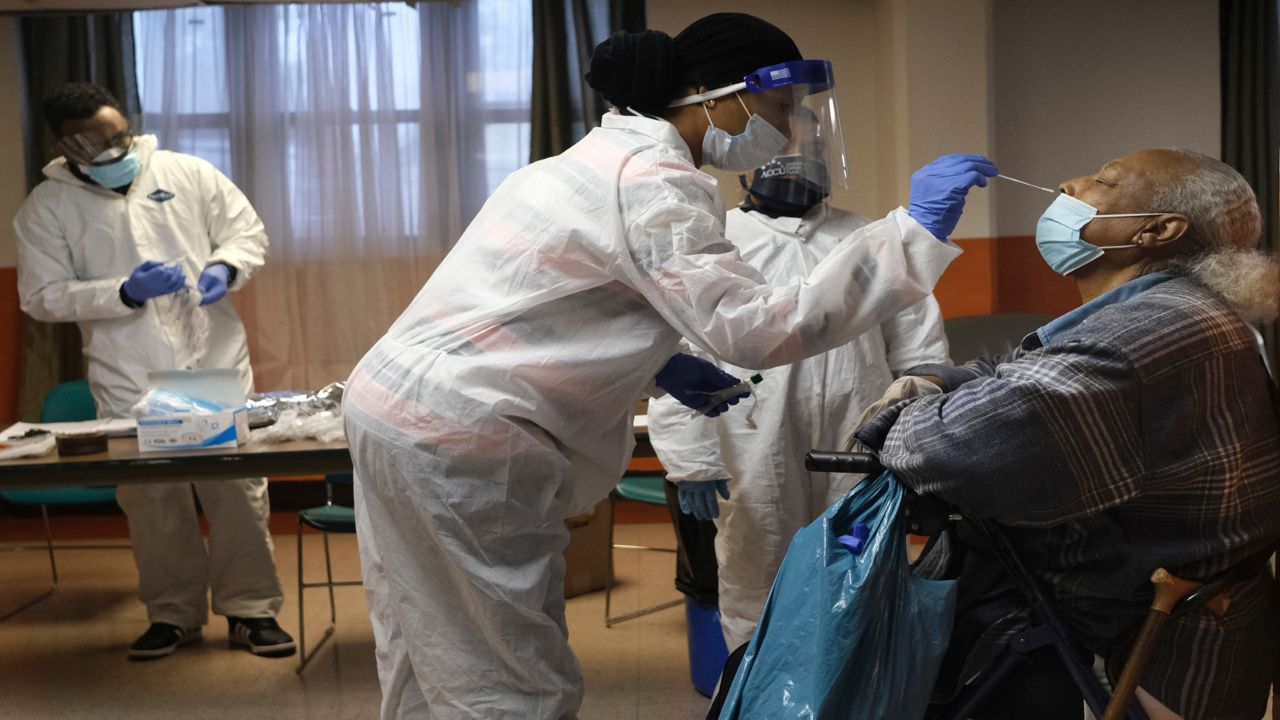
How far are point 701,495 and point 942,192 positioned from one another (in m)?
1.00

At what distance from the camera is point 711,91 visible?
Answer: 68.2 inches

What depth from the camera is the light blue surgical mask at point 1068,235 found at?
1670mm

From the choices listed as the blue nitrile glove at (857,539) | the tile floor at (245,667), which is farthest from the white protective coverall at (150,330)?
the blue nitrile glove at (857,539)

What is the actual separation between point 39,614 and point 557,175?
3.17 m

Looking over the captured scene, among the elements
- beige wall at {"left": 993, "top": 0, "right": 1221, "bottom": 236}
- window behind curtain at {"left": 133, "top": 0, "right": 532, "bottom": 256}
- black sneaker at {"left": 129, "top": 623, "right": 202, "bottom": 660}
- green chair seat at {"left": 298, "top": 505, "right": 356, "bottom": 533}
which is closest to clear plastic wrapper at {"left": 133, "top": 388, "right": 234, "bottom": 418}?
green chair seat at {"left": 298, "top": 505, "right": 356, "bottom": 533}

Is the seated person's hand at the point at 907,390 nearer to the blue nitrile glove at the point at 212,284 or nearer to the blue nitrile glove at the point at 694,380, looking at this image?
the blue nitrile glove at the point at 694,380

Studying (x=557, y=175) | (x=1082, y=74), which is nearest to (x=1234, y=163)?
(x=1082, y=74)

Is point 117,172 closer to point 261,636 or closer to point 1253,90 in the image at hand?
point 261,636

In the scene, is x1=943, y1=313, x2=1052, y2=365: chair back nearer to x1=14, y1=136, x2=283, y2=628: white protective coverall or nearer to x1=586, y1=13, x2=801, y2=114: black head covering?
x1=14, y1=136, x2=283, y2=628: white protective coverall

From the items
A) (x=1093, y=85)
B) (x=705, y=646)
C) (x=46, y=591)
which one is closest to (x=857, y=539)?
(x=705, y=646)

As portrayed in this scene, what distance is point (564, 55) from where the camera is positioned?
16.2 feet

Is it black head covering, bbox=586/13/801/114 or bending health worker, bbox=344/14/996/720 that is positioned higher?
black head covering, bbox=586/13/801/114

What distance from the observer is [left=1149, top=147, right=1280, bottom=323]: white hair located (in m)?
1.53

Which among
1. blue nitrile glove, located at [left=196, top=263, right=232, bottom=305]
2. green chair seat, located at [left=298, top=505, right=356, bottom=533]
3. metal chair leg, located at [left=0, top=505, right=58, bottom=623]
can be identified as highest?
blue nitrile glove, located at [left=196, top=263, right=232, bottom=305]
